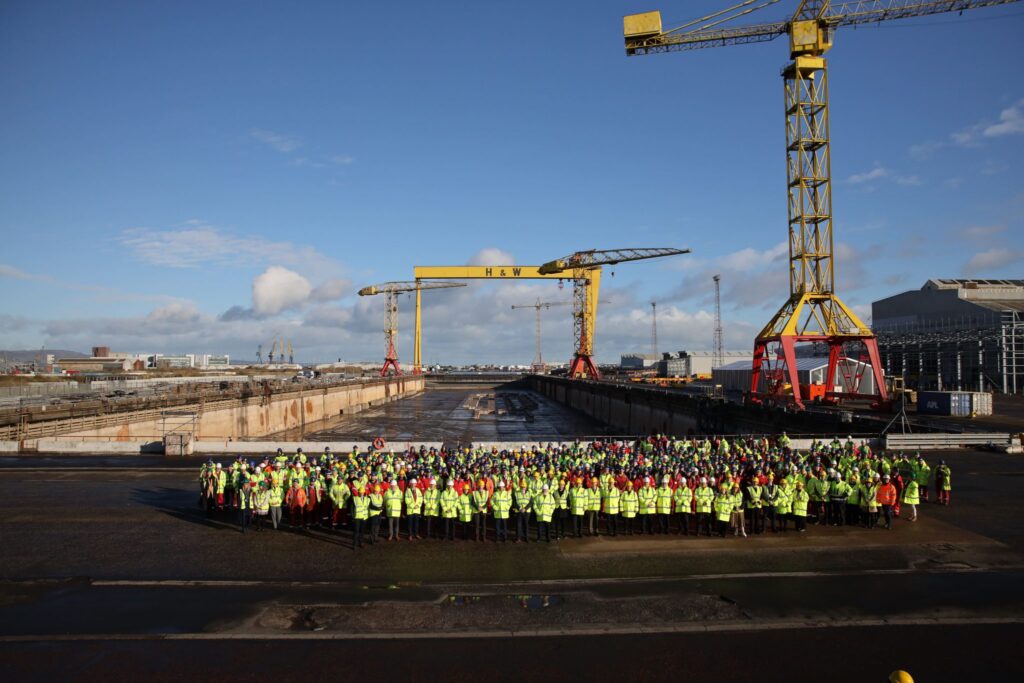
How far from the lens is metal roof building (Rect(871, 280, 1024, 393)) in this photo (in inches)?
2704

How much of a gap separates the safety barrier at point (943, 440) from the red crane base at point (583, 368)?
75.0m

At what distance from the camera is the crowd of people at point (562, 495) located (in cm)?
1716

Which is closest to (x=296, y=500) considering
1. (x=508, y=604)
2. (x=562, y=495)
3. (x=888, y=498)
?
(x=562, y=495)

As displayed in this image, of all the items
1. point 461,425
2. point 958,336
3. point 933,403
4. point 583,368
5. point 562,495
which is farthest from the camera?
point 583,368

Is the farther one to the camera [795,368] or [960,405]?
[960,405]

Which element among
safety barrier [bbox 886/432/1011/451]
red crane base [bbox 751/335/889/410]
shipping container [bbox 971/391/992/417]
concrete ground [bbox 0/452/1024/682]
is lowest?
concrete ground [bbox 0/452/1024/682]

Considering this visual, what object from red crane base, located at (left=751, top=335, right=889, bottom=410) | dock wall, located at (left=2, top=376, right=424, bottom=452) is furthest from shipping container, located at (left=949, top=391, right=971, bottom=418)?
dock wall, located at (left=2, top=376, right=424, bottom=452)

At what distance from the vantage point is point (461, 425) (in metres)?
73.8

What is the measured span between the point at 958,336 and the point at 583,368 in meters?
61.7

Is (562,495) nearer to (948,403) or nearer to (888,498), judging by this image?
(888,498)

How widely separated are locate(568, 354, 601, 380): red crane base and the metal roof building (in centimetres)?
4358

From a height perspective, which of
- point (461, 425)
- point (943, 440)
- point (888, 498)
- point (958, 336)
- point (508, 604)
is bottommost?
point (461, 425)

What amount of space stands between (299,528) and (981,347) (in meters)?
75.5

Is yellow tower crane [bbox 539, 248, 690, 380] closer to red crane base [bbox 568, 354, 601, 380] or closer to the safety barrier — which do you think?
red crane base [bbox 568, 354, 601, 380]
